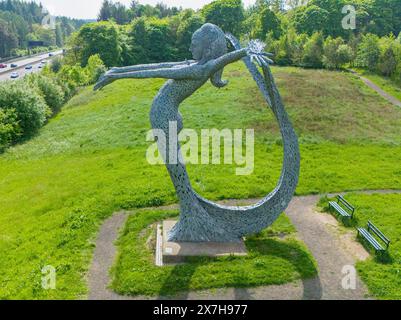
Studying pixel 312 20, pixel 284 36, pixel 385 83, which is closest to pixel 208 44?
pixel 385 83

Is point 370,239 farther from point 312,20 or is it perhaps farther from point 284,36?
point 312,20

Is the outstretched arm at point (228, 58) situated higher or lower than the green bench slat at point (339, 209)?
higher

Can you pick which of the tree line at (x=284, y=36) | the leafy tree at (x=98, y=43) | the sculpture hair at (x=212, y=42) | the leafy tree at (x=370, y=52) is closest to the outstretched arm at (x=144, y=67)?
the sculpture hair at (x=212, y=42)

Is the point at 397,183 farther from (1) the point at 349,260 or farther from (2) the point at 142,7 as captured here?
(2) the point at 142,7

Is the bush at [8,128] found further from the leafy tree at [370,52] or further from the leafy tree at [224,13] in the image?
the leafy tree at [224,13]

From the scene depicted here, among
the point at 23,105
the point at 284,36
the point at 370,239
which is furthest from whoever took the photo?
the point at 284,36

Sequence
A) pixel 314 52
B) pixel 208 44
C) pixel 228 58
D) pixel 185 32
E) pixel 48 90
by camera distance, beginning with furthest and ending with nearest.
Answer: pixel 185 32 → pixel 314 52 → pixel 48 90 → pixel 208 44 → pixel 228 58

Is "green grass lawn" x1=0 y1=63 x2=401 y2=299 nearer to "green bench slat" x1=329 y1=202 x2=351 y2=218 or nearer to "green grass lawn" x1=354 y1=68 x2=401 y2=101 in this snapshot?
"green bench slat" x1=329 y1=202 x2=351 y2=218
